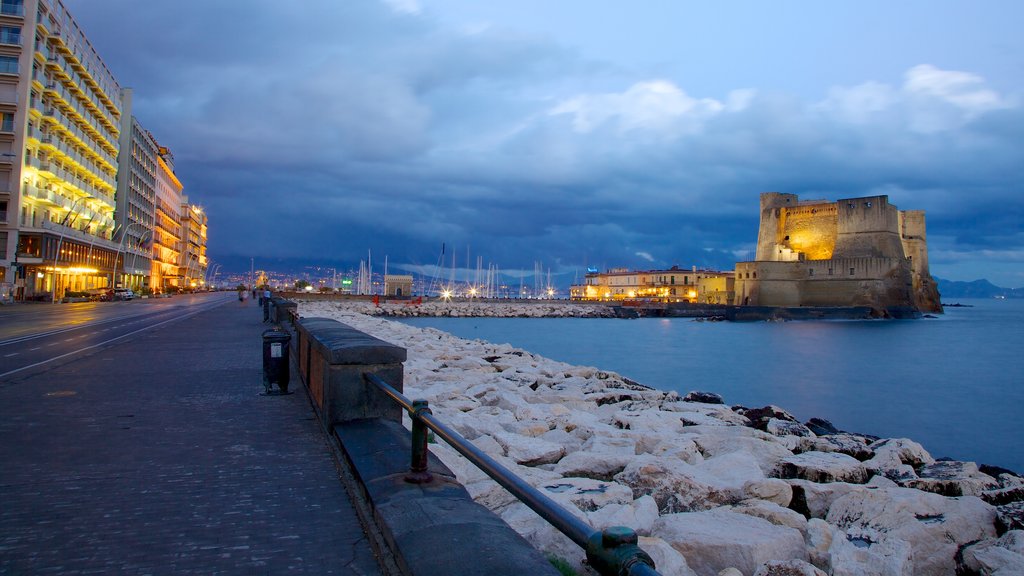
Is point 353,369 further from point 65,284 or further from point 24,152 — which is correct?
point 65,284

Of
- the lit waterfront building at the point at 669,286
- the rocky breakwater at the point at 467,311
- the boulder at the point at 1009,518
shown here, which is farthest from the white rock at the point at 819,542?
the lit waterfront building at the point at 669,286

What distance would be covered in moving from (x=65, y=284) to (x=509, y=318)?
137ft

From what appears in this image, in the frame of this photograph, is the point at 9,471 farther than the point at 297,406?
No

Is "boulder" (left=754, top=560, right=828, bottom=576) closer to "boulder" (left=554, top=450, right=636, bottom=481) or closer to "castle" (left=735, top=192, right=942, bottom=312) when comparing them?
"boulder" (left=554, top=450, right=636, bottom=481)

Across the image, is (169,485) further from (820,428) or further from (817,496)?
(820,428)

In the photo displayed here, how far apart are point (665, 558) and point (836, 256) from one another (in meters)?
82.5

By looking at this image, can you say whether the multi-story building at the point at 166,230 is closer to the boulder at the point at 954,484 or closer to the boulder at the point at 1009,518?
the boulder at the point at 954,484

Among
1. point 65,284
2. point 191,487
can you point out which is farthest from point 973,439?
point 65,284

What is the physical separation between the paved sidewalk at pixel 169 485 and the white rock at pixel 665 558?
5.97 feet

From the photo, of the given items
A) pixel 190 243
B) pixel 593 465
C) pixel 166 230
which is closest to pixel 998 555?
pixel 593 465

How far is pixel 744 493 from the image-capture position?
5922mm

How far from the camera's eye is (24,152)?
4472cm

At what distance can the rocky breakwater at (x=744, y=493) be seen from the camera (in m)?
4.50

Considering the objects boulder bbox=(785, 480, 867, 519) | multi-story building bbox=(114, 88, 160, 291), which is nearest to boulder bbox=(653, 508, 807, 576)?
boulder bbox=(785, 480, 867, 519)
